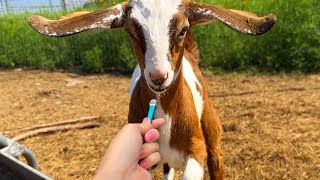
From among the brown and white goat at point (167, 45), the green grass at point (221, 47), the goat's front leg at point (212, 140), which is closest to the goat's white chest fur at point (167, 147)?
the brown and white goat at point (167, 45)

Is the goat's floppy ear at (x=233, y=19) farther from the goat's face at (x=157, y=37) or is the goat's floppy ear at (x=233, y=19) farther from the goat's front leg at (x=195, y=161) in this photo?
the goat's front leg at (x=195, y=161)

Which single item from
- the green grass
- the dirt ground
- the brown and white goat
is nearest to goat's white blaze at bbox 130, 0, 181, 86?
the brown and white goat

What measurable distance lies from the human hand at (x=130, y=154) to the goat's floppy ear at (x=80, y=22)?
83 centimetres

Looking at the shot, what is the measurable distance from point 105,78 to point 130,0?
6288mm

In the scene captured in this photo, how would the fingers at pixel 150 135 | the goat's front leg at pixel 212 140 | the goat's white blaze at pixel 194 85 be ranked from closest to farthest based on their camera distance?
the fingers at pixel 150 135 → the goat's white blaze at pixel 194 85 → the goat's front leg at pixel 212 140

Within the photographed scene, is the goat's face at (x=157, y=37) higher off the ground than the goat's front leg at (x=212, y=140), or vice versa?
the goat's face at (x=157, y=37)

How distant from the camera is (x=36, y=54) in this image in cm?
1029

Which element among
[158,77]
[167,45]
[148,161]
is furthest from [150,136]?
[167,45]

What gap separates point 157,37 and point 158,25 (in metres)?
0.07

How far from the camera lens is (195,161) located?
8.89 ft

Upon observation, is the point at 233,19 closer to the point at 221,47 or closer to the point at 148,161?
the point at 148,161

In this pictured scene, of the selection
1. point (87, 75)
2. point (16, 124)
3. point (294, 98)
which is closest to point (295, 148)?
point (294, 98)

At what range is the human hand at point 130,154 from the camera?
65.1 inches

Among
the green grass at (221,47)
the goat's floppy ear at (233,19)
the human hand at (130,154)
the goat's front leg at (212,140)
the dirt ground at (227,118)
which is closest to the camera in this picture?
the human hand at (130,154)
